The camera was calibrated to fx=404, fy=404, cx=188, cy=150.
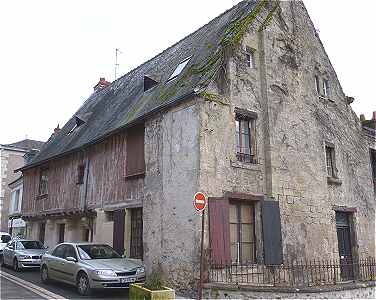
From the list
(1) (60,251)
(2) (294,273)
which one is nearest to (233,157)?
(2) (294,273)

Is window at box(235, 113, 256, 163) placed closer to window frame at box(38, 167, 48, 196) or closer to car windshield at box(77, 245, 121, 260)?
car windshield at box(77, 245, 121, 260)

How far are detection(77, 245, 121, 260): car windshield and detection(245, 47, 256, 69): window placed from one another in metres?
7.20

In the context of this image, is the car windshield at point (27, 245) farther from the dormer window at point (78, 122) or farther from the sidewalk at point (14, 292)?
the dormer window at point (78, 122)

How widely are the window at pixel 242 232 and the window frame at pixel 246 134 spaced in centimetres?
141

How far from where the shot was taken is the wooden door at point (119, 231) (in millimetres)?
13375

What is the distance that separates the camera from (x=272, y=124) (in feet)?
41.3

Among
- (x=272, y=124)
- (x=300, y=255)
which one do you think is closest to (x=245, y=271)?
(x=300, y=255)

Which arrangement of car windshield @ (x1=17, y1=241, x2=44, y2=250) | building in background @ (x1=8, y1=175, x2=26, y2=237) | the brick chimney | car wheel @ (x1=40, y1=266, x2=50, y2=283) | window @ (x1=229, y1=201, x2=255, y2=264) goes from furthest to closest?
1. building in background @ (x1=8, y1=175, x2=26, y2=237)
2. the brick chimney
3. car windshield @ (x1=17, y1=241, x2=44, y2=250)
4. car wheel @ (x1=40, y1=266, x2=50, y2=283)
5. window @ (x1=229, y1=201, x2=255, y2=264)

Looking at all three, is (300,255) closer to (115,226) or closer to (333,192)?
(333,192)

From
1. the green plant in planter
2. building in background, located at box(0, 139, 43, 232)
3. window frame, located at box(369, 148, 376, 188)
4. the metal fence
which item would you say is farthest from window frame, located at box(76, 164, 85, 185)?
building in background, located at box(0, 139, 43, 232)

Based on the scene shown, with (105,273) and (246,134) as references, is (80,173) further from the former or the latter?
(246,134)

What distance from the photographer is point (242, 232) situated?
1145 cm

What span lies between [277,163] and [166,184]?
3.47m

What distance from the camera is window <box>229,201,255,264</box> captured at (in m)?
11.2
